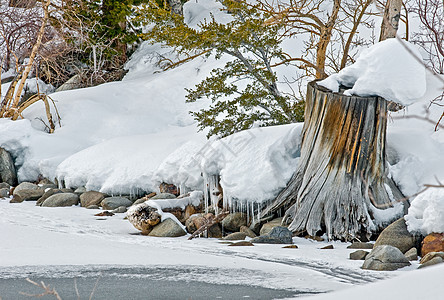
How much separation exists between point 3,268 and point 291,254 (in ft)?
9.12

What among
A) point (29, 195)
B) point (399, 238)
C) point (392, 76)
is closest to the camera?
point (399, 238)

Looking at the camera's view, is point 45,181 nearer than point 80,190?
No

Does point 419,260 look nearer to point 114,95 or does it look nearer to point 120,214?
point 120,214

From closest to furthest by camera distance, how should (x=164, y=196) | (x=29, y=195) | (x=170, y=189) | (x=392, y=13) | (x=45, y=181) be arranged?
(x=392, y=13) → (x=164, y=196) → (x=170, y=189) → (x=29, y=195) → (x=45, y=181)

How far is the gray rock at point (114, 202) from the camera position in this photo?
8.88 meters

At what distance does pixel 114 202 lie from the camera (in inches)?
352

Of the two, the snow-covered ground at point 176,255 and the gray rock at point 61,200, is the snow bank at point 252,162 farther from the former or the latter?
the gray rock at point 61,200

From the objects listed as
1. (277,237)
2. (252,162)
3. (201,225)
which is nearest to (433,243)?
(277,237)

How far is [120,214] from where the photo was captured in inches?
333

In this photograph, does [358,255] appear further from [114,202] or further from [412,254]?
[114,202]

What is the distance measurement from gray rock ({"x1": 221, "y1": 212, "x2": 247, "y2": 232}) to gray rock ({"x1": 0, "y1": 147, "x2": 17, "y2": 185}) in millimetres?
5973

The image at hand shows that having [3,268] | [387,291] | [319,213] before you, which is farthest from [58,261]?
[387,291]

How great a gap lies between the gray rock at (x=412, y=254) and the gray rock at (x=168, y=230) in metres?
2.85

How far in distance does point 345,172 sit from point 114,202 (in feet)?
13.4
